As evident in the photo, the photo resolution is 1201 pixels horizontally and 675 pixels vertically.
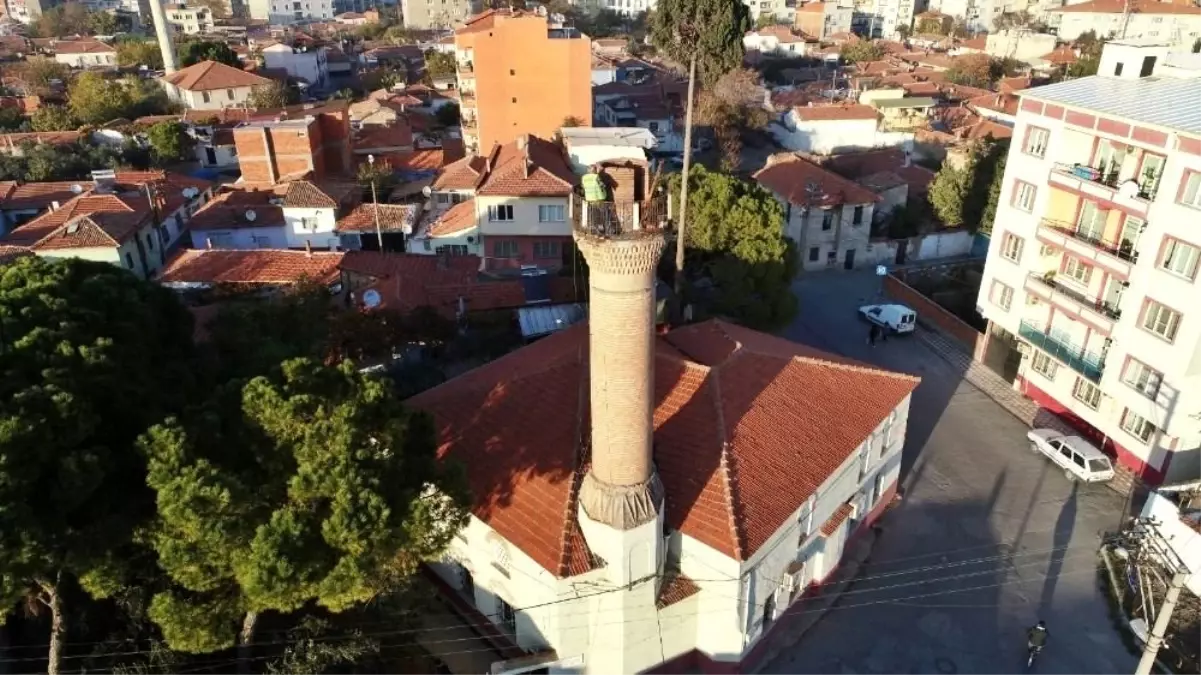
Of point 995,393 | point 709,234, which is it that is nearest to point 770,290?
point 709,234

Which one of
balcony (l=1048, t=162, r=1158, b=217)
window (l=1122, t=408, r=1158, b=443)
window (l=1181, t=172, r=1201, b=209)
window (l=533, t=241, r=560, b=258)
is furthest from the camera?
window (l=533, t=241, r=560, b=258)

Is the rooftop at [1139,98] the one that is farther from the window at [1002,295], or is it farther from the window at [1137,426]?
the window at [1137,426]

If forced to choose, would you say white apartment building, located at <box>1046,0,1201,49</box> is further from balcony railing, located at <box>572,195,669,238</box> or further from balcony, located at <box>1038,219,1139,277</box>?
balcony railing, located at <box>572,195,669,238</box>

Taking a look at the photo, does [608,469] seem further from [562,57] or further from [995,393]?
[562,57]

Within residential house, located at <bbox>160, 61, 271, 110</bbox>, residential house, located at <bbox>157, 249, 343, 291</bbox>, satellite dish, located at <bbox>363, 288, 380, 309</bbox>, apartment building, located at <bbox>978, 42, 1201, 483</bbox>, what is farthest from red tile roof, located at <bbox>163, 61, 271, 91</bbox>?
apartment building, located at <bbox>978, 42, 1201, 483</bbox>

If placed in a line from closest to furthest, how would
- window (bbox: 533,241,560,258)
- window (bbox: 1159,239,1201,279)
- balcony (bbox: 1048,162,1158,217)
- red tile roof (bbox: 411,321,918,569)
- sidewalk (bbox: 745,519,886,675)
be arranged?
red tile roof (bbox: 411,321,918,569) → sidewalk (bbox: 745,519,886,675) → window (bbox: 1159,239,1201,279) → balcony (bbox: 1048,162,1158,217) → window (bbox: 533,241,560,258)
